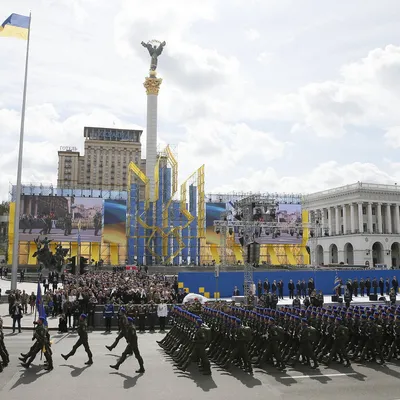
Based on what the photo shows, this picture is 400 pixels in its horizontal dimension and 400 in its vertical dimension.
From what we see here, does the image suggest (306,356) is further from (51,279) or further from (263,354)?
(51,279)

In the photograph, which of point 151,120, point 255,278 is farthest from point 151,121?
point 255,278

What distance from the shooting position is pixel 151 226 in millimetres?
63188

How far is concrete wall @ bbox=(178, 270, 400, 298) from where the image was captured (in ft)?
112

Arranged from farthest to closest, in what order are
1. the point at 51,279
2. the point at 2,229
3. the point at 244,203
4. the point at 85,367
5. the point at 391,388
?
the point at 2,229 → the point at 51,279 → the point at 244,203 → the point at 85,367 → the point at 391,388

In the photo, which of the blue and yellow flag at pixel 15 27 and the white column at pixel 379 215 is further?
the white column at pixel 379 215

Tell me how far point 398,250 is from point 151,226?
48.1 metres

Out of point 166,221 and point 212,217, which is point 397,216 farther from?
point 166,221

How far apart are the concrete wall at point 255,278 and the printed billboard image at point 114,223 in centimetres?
Result: 3218

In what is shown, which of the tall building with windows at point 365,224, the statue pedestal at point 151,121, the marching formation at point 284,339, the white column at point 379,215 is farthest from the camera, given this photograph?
the white column at point 379,215

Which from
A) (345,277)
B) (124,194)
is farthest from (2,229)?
(345,277)

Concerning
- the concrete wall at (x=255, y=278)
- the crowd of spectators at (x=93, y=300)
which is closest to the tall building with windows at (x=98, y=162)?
the concrete wall at (x=255, y=278)

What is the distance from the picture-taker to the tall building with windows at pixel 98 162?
147125 mm

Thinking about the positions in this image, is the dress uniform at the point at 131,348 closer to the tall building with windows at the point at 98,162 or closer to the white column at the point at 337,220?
the white column at the point at 337,220

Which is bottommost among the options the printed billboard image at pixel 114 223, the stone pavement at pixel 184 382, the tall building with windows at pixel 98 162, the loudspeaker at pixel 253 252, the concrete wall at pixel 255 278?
the stone pavement at pixel 184 382
